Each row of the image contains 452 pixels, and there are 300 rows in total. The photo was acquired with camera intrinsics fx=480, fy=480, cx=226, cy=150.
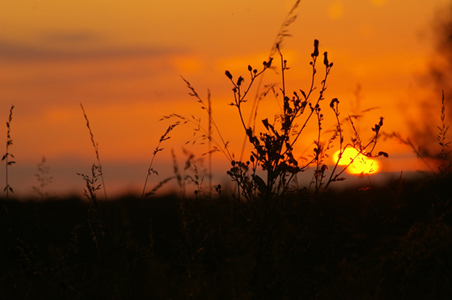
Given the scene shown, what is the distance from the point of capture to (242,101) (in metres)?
3.06

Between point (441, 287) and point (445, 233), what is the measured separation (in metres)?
1.62

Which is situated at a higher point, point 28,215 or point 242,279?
point 28,215

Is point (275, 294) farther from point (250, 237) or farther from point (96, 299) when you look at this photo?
point (96, 299)

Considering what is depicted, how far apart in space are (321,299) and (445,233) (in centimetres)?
108

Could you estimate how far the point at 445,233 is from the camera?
1916mm

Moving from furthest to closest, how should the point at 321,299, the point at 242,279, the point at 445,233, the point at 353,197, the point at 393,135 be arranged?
the point at 353,197 → the point at 393,135 → the point at 321,299 → the point at 242,279 → the point at 445,233

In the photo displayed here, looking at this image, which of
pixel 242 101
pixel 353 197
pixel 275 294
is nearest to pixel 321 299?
pixel 275 294

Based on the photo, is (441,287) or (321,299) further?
(441,287)

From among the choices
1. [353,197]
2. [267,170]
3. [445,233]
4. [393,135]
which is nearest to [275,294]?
[267,170]

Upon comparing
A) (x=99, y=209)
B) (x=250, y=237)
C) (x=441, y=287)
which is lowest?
(x=441, y=287)

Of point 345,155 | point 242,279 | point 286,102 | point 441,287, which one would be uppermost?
point 286,102

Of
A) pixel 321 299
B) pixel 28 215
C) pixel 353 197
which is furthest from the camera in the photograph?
pixel 28 215

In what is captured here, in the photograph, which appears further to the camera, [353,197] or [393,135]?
[353,197]

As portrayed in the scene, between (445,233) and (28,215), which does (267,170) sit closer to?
(445,233)
